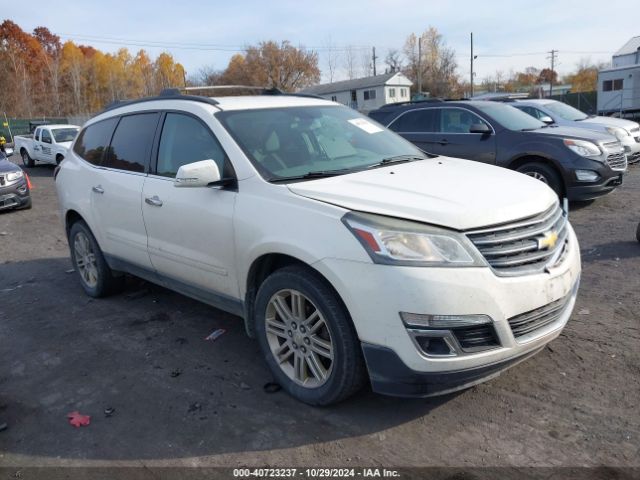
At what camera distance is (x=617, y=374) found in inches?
135

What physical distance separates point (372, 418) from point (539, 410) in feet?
3.16

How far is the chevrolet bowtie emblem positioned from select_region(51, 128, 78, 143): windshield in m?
19.3

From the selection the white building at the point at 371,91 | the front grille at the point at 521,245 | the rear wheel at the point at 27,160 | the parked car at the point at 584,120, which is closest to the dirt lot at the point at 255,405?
the front grille at the point at 521,245

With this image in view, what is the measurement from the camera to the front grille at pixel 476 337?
275 centimetres

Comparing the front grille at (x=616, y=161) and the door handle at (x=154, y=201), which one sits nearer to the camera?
the door handle at (x=154, y=201)

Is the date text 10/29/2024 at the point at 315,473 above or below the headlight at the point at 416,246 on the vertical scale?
below

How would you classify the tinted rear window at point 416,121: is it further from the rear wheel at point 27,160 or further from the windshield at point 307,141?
the rear wheel at point 27,160

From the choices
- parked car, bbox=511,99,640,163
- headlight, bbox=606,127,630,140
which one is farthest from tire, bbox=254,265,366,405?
headlight, bbox=606,127,630,140

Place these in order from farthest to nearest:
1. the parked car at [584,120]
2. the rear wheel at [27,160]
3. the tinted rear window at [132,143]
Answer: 1. the rear wheel at [27,160]
2. the parked car at [584,120]
3. the tinted rear window at [132,143]

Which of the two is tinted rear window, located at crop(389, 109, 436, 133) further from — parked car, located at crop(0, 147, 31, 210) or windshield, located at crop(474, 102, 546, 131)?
parked car, located at crop(0, 147, 31, 210)

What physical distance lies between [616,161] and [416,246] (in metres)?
7.30

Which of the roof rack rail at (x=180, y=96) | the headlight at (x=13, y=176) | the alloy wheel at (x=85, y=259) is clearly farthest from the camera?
the headlight at (x=13, y=176)

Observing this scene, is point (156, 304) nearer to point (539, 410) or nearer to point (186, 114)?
point (186, 114)

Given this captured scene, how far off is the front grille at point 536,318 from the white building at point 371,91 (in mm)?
63787
